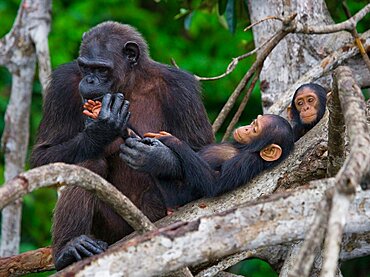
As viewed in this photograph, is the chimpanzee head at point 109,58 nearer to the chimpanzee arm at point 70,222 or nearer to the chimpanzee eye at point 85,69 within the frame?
the chimpanzee eye at point 85,69

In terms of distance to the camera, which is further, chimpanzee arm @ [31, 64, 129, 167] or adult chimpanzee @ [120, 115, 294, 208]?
chimpanzee arm @ [31, 64, 129, 167]

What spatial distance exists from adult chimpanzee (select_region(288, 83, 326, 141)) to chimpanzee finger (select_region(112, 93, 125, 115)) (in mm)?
1197

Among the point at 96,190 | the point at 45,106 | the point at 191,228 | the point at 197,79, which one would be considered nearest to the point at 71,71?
the point at 45,106

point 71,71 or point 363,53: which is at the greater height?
point 71,71

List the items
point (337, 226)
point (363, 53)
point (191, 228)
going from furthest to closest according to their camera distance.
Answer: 1. point (363, 53)
2. point (191, 228)
3. point (337, 226)

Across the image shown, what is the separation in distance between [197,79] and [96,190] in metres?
2.21

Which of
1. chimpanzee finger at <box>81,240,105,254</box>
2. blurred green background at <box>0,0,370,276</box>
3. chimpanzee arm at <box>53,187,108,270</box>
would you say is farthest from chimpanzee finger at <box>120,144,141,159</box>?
blurred green background at <box>0,0,370,276</box>

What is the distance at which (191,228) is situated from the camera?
10.6 feet

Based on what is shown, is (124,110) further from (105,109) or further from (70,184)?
(70,184)

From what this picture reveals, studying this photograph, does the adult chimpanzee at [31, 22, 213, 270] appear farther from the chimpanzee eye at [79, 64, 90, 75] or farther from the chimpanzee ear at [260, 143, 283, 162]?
the chimpanzee ear at [260, 143, 283, 162]

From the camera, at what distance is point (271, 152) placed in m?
4.98

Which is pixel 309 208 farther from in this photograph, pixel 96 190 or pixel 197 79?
pixel 197 79

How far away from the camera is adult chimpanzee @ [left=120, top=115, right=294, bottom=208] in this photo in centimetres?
485

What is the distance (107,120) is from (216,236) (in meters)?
1.77
